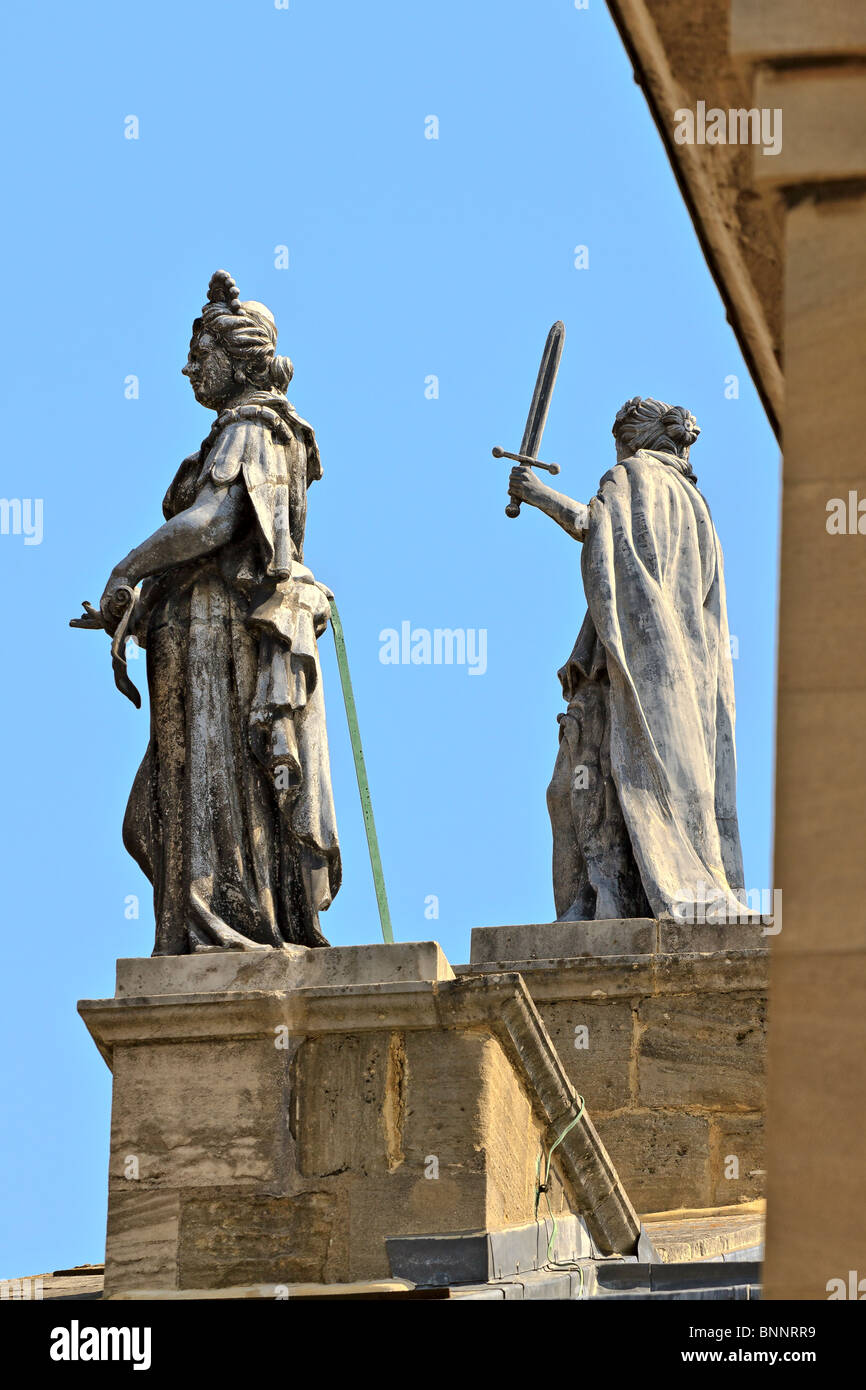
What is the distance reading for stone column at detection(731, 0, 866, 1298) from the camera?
11.6 feet

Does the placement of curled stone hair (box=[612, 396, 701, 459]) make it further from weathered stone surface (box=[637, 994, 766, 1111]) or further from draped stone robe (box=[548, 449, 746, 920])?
weathered stone surface (box=[637, 994, 766, 1111])

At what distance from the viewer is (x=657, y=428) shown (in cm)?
1109

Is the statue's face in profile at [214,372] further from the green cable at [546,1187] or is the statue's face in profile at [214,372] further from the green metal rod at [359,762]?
the green cable at [546,1187]

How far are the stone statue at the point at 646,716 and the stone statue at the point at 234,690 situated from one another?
271cm

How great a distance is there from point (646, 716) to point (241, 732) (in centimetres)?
310

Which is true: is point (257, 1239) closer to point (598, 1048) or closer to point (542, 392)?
point (598, 1048)

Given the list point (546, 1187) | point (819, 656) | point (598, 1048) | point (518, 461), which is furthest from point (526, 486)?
point (819, 656)

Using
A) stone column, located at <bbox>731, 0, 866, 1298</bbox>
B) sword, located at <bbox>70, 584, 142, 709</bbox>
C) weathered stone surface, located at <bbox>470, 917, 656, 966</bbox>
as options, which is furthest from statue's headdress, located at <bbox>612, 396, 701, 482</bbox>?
stone column, located at <bbox>731, 0, 866, 1298</bbox>

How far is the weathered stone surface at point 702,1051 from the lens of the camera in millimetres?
9484

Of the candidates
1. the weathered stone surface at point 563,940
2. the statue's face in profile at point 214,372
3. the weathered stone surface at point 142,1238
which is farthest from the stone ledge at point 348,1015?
the weathered stone surface at point 563,940
